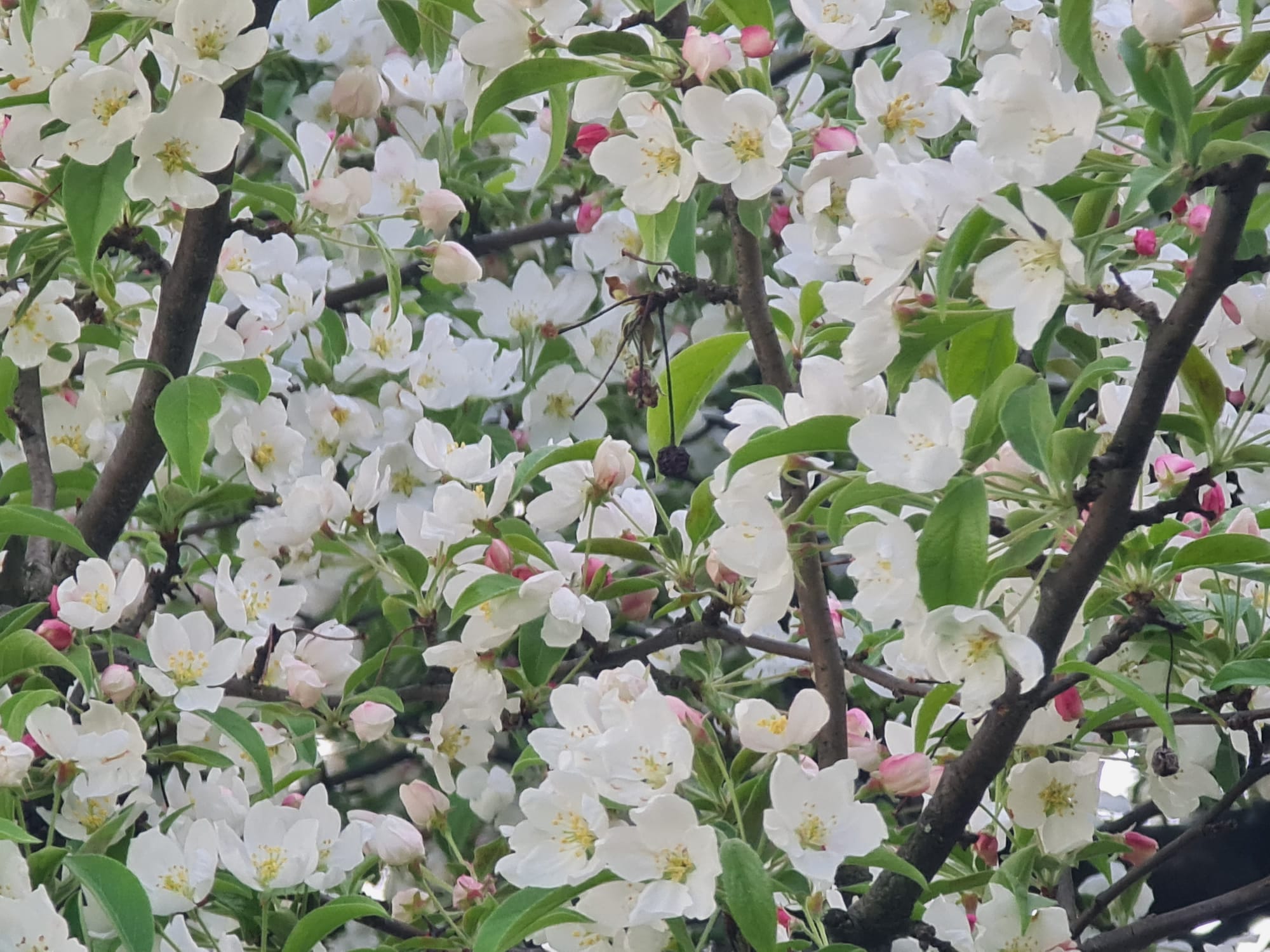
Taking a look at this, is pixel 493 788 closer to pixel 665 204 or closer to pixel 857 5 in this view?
pixel 665 204

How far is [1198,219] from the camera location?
1.18 meters

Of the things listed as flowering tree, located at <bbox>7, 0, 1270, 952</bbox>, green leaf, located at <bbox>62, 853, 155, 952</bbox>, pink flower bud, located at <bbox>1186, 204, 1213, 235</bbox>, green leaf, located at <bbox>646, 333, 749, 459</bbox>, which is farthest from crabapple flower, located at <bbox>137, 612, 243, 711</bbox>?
pink flower bud, located at <bbox>1186, 204, 1213, 235</bbox>

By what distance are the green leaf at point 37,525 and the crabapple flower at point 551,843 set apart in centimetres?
55

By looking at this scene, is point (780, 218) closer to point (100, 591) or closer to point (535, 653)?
point (535, 653)

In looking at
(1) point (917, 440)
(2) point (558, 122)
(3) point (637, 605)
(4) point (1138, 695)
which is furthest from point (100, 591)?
(4) point (1138, 695)

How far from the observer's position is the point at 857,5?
4.06ft

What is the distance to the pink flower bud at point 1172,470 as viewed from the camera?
4.18ft

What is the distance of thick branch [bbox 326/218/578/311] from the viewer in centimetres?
213

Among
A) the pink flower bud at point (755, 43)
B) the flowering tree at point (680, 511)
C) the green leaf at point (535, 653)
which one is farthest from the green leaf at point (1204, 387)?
the green leaf at point (535, 653)

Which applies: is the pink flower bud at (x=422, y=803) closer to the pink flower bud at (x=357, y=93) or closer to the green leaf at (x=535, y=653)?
the green leaf at (x=535, y=653)

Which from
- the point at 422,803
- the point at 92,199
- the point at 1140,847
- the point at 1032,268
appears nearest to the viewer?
the point at 1032,268

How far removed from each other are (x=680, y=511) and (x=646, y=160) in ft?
1.34

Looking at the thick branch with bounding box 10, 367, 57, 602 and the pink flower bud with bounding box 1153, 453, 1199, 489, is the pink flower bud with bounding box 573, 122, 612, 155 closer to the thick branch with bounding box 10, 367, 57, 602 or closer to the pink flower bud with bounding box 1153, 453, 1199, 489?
the pink flower bud with bounding box 1153, 453, 1199, 489

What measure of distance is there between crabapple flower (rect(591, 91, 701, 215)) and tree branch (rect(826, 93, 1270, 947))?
0.43 m
